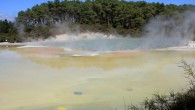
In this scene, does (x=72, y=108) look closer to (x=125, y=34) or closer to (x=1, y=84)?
(x=1, y=84)

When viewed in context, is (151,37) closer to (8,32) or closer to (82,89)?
(8,32)

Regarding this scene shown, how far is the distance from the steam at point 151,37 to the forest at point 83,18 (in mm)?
1178

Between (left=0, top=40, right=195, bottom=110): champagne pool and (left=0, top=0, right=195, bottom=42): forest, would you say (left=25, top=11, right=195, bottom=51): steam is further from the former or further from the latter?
(left=0, top=40, right=195, bottom=110): champagne pool

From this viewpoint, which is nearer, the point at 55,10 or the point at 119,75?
the point at 119,75

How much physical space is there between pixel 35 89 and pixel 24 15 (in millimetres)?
42177

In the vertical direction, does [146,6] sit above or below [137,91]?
above

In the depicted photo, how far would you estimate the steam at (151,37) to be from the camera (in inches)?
1108

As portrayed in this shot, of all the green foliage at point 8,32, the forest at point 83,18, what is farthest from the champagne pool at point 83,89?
the green foliage at point 8,32

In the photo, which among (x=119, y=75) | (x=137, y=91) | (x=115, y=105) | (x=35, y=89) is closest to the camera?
(x=115, y=105)

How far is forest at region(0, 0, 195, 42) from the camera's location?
4428 centimetres

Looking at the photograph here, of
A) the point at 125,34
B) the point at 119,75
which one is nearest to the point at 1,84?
the point at 119,75

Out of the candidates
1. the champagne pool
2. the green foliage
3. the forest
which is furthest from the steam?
the champagne pool

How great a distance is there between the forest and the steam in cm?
118

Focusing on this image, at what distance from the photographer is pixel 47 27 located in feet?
Answer: 148
